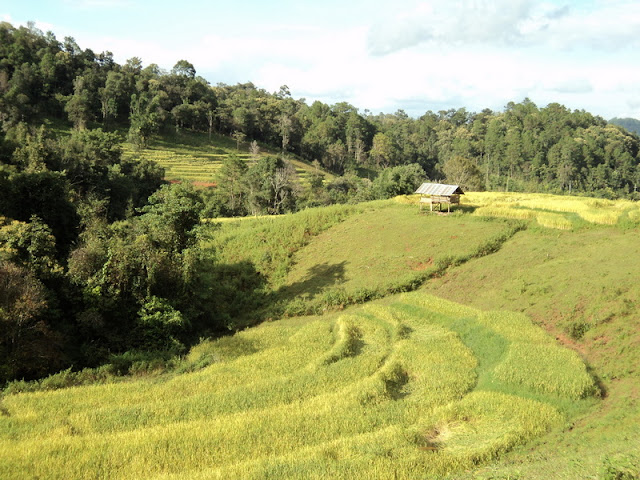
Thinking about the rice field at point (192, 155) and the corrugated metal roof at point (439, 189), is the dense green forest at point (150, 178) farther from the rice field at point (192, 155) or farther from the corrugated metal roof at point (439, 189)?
the corrugated metal roof at point (439, 189)

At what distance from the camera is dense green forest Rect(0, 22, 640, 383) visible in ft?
68.0

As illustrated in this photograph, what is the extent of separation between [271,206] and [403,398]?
4603cm

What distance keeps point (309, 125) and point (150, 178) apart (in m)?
77.0

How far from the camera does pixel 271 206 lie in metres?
59.7

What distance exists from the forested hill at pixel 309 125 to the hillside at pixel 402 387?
5281 centimetres

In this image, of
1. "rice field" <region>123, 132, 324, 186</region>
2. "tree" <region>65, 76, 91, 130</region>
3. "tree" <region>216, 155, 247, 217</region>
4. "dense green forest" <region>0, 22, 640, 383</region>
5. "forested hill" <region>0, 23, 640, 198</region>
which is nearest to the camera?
"dense green forest" <region>0, 22, 640, 383</region>

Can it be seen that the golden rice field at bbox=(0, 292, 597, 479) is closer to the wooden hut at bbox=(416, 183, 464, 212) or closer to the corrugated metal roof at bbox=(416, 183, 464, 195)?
the wooden hut at bbox=(416, 183, 464, 212)

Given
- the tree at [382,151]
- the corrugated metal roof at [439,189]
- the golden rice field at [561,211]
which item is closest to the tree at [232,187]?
the corrugated metal roof at [439,189]

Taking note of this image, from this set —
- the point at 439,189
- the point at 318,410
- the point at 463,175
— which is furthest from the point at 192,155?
the point at 318,410

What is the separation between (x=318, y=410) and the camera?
47.0 ft

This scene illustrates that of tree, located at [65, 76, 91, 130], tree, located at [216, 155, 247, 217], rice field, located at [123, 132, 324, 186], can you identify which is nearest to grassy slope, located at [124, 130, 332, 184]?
rice field, located at [123, 132, 324, 186]

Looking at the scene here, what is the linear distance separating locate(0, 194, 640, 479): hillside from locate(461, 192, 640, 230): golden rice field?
3.79ft

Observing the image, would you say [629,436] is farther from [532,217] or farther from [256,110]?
[256,110]

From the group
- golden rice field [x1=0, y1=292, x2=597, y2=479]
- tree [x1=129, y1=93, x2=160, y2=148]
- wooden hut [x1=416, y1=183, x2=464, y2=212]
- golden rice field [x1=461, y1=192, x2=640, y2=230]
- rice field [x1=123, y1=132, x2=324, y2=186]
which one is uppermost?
tree [x1=129, y1=93, x2=160, y2=148]
